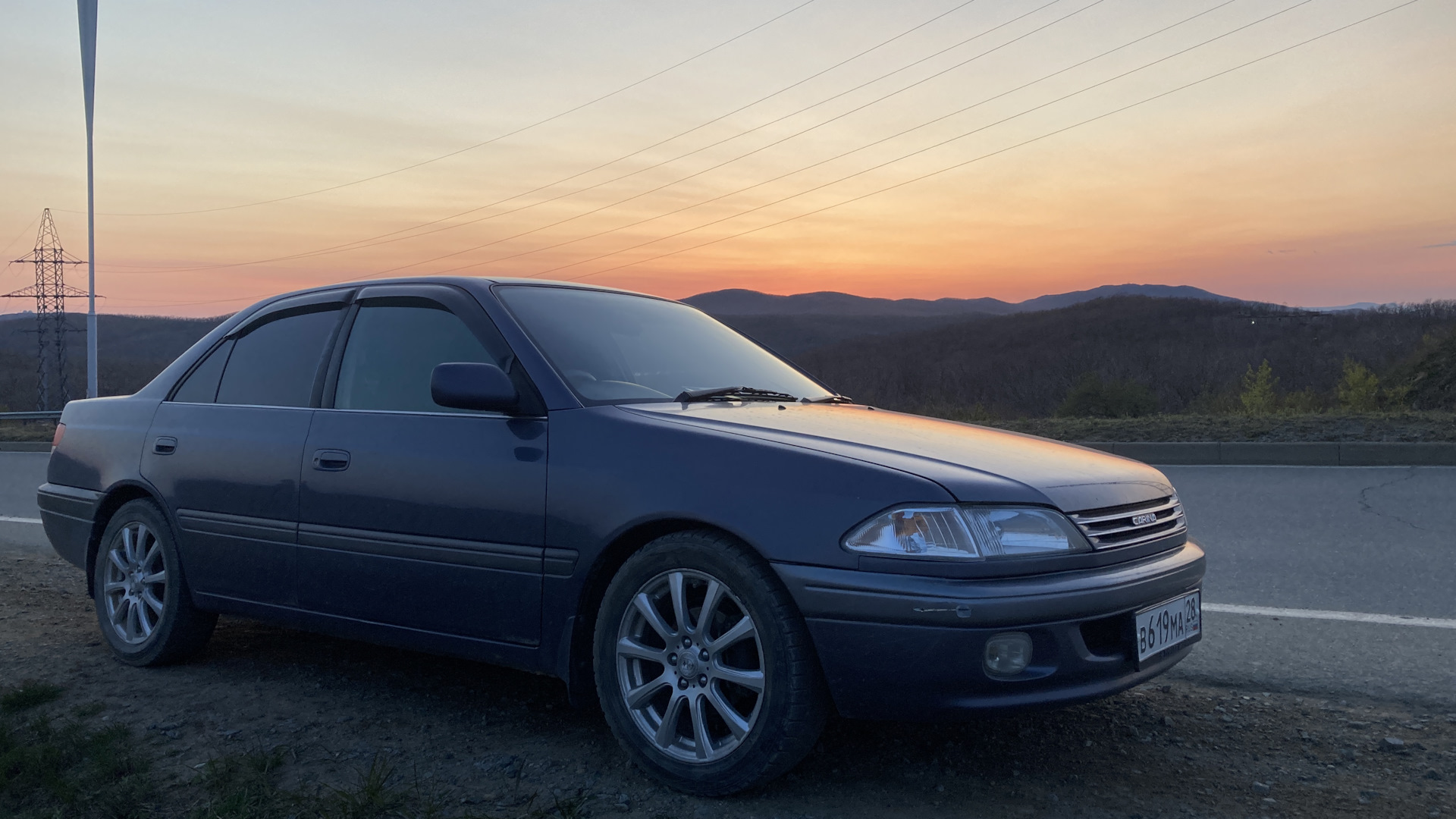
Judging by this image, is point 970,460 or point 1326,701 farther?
point 1326,701

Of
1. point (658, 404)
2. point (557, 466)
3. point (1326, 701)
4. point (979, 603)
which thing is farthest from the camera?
point (1326, 701)

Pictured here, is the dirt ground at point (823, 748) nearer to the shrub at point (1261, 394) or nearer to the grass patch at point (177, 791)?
the grass patch at point (177, 791)

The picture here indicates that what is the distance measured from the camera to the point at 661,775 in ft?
9.33

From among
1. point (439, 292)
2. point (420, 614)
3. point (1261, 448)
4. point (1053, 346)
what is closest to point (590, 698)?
point (420, 614)

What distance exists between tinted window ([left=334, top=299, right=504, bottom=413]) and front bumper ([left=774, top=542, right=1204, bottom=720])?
5.08 ft

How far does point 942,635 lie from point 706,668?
0.66m

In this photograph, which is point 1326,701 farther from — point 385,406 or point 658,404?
point 385,406

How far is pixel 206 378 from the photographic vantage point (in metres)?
4.48

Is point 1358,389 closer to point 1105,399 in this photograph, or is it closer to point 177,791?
point 1105,399

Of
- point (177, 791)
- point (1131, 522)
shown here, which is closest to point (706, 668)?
point (1131, 522)

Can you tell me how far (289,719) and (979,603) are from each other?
2.43m

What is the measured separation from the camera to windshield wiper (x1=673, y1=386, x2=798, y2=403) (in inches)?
140

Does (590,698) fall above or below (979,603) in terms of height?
below

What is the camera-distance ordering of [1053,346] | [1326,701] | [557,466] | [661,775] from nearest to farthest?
1. [661,775]
2. [557,466]
3. [1326,701]
4. [1053,346]
